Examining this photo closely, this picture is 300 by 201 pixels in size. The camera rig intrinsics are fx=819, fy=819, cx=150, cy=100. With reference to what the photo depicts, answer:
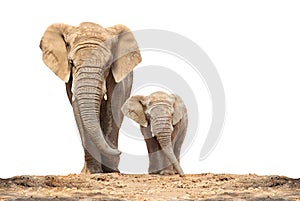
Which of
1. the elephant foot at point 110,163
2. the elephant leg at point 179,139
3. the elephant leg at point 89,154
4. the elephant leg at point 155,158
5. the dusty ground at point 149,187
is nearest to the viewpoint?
the dusty ground at point 149,187

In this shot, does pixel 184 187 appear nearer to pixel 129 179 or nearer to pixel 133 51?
pixel 129 179

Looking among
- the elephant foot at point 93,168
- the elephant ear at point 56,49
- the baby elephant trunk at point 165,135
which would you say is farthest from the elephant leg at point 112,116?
the elephant ear at point 56,49

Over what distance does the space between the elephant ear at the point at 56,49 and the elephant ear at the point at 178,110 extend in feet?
7.40

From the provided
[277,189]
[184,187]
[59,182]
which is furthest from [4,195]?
[277,189]

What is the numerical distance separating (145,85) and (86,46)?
2187mm

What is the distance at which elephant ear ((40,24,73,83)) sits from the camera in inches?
563

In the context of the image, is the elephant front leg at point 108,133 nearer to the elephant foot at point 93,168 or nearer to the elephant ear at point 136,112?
the elephant foot at point 93,168

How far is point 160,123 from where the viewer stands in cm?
1477

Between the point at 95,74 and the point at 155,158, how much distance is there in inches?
94.7

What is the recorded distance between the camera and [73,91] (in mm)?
13719

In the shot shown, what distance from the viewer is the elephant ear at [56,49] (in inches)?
563

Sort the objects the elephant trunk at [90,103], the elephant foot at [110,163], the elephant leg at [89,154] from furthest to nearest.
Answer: the elephant foot at [110,163]
the elephant leg at [89,154]
the elephant trunk at [90,103]

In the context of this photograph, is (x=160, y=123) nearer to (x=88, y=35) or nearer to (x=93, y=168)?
(x=93, y=168)

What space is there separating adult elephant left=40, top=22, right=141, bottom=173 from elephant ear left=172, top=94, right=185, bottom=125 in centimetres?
92
